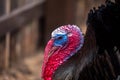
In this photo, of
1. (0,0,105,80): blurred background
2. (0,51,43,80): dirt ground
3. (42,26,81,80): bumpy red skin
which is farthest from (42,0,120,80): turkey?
(0,51,43,80): dirt ground

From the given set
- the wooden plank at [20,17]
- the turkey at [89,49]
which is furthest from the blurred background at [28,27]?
the turkey at [89,49]

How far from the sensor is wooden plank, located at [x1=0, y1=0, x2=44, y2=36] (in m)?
5.81

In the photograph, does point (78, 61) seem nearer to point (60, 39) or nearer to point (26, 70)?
point (60, 39)

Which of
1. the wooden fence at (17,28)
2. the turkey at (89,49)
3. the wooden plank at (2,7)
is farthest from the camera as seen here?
the wooden fence at (17,28)

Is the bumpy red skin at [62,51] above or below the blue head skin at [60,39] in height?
below

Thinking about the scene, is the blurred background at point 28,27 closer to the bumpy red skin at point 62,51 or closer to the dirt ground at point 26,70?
the dirt ground at point 26,70

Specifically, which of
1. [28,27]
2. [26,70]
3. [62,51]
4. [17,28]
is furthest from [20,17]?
[62,51]

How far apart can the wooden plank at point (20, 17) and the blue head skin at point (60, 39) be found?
2.36 m

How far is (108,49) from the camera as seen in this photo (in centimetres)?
346

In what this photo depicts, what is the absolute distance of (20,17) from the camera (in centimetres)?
618

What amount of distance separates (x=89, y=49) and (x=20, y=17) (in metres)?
2.89

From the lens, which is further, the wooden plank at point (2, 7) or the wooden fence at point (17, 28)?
the wooden fence at point (17, 28)

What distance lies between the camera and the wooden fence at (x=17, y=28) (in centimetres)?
587

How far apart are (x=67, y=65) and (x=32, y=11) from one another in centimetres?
311
